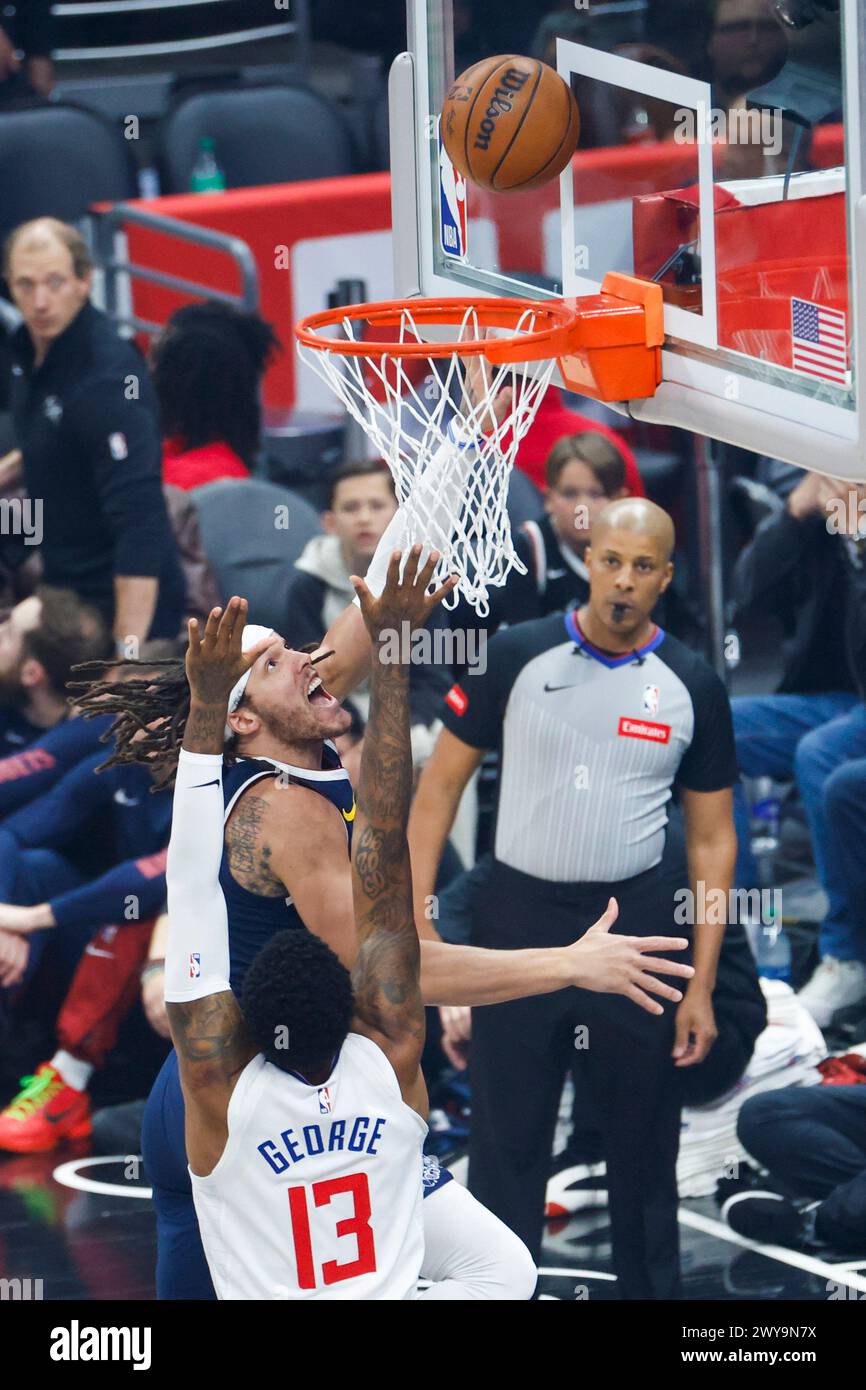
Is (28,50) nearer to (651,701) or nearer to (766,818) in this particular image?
(766,818)

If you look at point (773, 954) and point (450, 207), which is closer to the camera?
point (450, 207)

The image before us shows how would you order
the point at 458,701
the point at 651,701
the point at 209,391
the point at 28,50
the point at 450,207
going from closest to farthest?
the point at 450,207 < the point at 651,701 < the point at 458,701 < the point at 209,391 < the point at 28,50

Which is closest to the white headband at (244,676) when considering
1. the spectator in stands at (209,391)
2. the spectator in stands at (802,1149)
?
the spectator in stands at (802,1149)

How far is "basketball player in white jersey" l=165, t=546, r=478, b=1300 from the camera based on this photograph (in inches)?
137

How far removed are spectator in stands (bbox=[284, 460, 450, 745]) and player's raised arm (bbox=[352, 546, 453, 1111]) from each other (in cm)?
267

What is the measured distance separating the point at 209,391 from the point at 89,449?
24.0 inches

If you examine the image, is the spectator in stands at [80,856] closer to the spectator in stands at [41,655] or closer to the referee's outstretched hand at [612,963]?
the spectator in stands at [41,655]

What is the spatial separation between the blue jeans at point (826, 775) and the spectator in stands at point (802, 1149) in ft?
3.24

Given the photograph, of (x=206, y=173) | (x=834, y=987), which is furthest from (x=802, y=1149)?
(x=206, y=173)

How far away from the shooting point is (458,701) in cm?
518

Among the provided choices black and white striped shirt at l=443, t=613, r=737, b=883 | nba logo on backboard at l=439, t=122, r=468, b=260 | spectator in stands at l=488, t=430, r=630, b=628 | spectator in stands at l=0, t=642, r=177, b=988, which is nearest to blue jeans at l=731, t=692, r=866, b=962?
spectator in stands at l=488, t=430, r=630, b=628

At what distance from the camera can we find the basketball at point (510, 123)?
4.40 m

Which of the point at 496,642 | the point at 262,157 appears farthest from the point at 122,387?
the point at 262,157

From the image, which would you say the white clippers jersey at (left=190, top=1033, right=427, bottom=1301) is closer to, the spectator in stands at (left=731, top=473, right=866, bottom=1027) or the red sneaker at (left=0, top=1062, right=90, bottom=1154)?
the red sneaker at (left=0, top=1062, right=90, bottom=1154)
